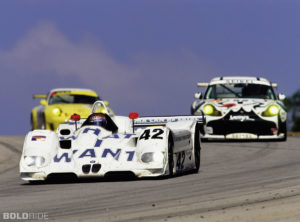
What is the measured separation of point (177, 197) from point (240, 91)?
14066 millimetres

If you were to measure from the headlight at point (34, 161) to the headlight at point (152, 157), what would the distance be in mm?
1361

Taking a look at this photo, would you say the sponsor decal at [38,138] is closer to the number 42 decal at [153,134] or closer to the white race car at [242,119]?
the number 42 decal at [153,134]

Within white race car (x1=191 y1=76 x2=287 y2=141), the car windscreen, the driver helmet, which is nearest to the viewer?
the driver helmet

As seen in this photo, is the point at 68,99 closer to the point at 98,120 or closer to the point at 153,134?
the point at 98,120

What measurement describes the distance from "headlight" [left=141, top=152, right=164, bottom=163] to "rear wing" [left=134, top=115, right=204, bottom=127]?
2.74 metres

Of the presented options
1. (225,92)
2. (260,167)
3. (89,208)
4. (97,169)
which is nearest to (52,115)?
(225,92)

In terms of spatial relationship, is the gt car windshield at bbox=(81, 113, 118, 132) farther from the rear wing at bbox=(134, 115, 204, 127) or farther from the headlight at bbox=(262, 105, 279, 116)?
the headlight at bbox=(262, 105, 279, 116)

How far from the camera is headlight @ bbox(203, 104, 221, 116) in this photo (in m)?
21.8

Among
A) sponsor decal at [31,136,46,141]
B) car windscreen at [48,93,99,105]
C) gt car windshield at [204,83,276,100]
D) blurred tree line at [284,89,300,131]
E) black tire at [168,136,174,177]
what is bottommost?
blurred tree line at [284,89,300,131]

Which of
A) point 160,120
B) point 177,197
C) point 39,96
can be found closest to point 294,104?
point 39,96

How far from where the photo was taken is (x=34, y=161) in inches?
469

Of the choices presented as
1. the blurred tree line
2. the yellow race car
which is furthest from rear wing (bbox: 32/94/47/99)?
the blurred tree line

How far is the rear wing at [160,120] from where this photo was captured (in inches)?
570

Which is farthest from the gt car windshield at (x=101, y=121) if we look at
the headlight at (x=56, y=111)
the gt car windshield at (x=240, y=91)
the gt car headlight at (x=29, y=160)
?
the headlight at (x=56, y=111)
